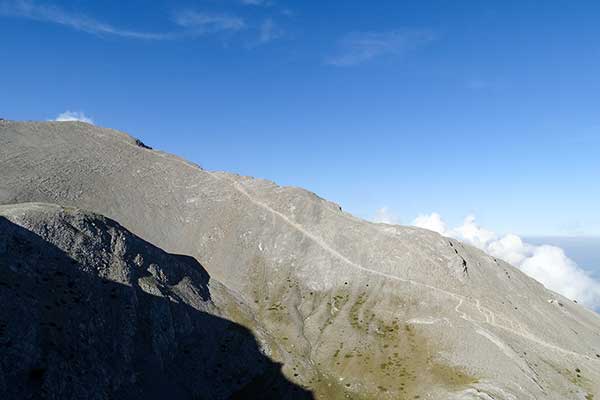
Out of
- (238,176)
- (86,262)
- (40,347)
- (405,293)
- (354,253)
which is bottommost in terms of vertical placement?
(40,347)

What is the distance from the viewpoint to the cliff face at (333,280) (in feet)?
258

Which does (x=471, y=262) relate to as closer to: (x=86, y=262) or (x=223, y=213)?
(x=223, y=213)

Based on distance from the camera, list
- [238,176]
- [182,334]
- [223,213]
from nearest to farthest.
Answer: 1. [182,334]
2. [223,213]
3. [238,176]

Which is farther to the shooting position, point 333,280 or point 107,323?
point 333,280

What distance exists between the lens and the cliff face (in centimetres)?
7869

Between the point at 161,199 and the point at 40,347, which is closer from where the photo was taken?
the point at 40,347

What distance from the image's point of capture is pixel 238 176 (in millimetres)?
165125

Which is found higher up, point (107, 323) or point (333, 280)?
point (333, 280)

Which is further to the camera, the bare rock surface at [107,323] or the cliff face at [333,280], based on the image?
the cliff face at [333,280]

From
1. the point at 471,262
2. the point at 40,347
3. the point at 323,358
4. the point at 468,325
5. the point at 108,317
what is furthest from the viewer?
the point at 471,262

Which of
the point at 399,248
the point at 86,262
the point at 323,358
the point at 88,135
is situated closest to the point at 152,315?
the point at 86,262

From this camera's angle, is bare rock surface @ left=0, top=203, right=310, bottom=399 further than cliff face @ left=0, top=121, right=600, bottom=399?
No

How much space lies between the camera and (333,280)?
370ft

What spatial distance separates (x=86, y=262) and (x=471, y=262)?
102 meters
